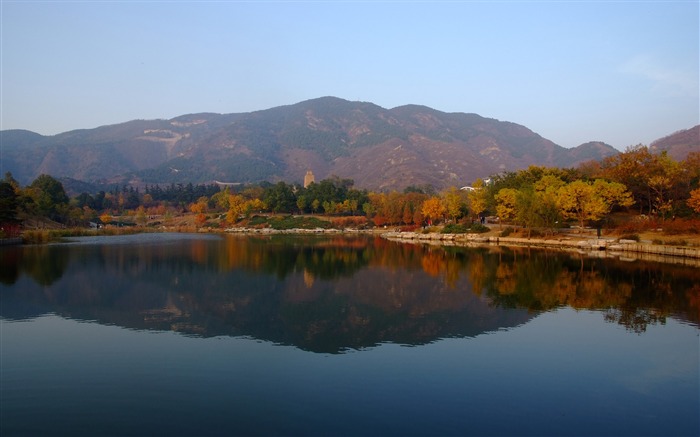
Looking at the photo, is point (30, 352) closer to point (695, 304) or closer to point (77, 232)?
point (695, 304)

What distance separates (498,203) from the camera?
57156mm

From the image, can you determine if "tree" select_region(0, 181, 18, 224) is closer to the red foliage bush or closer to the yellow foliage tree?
the red foliage bush

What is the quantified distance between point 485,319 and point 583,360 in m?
4.61

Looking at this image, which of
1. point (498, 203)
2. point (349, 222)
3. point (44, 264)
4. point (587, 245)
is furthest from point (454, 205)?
point (44, 264)

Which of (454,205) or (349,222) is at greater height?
(454,205)

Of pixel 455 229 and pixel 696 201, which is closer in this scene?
pixel 696 201

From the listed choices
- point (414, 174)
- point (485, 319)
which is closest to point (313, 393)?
point (485, 319)

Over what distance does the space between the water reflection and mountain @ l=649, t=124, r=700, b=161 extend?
125 metres

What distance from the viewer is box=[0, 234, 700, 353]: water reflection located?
16312 mm

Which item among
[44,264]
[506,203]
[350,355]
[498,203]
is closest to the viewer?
[350,355]

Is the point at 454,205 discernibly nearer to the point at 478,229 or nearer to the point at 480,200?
the point at 480,200

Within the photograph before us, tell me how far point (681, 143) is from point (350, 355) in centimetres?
16795

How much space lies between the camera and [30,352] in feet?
42.9

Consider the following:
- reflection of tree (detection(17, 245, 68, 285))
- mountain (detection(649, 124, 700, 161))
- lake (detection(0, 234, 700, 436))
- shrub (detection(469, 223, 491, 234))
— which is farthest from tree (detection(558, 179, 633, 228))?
mountain (detection(649, 124, 700, 161))
